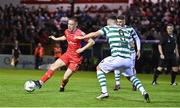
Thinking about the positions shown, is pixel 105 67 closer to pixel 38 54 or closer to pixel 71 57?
pixel 71 57

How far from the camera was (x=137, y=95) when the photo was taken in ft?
54.1

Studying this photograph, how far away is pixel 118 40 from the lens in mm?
14242

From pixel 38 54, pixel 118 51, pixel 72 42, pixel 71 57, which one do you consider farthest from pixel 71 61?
pixel 38 54

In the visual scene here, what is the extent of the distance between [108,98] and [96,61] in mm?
20552

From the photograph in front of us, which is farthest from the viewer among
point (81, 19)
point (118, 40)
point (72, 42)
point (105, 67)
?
point (81, 19)

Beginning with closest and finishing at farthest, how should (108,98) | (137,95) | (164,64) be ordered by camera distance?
(108,98)
(137,95)
(164,64)

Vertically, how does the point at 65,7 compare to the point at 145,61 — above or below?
above

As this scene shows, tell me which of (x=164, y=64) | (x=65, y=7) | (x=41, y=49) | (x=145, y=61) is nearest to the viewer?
(x=164, y=64)

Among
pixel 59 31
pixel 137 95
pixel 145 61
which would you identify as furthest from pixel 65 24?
pixel 137 95

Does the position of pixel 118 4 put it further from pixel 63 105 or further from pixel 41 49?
pixel 63 105

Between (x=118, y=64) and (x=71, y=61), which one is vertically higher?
(x=118, y=64)

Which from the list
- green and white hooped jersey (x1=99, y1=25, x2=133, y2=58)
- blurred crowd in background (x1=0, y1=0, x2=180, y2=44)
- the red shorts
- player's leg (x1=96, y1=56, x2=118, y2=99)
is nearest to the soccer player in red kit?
the red shorts

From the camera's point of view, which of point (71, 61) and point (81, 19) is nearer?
point (71, 61)

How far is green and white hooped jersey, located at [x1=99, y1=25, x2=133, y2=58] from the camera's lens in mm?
14227
